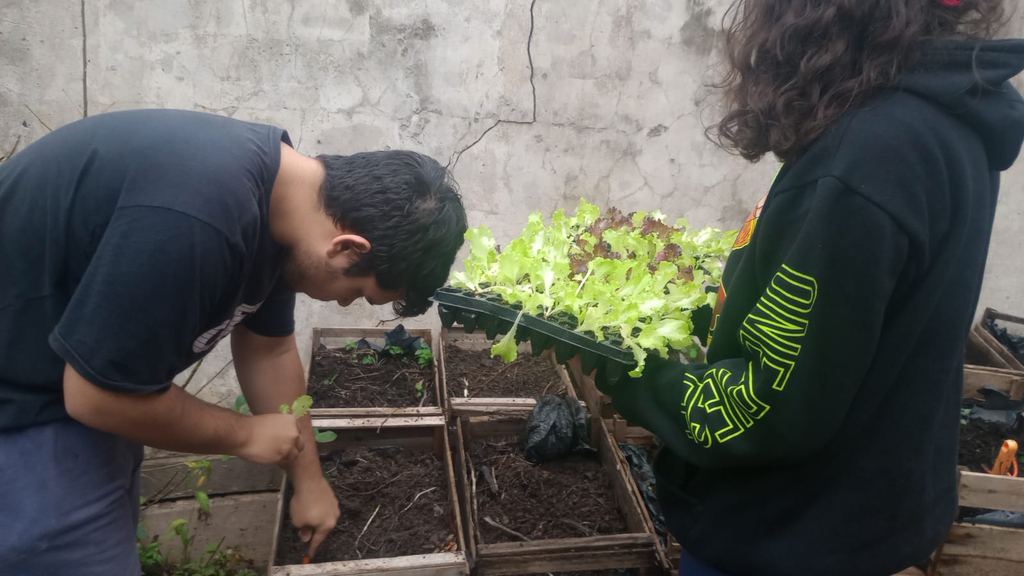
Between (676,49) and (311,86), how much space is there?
213cm

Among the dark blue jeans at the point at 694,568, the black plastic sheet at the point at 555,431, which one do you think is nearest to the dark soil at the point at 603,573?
the black plastic sheet at the point at 555,431

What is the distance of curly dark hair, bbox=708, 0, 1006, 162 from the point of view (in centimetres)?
96

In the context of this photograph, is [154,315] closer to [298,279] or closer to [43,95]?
[298,279]

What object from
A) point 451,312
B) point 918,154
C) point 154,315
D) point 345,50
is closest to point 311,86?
point 345,50

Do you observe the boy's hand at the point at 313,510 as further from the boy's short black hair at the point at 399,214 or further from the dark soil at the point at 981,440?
the dark soil at the point at 981,440

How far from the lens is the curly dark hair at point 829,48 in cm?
96

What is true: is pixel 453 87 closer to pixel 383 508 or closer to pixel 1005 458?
pixel 383 508

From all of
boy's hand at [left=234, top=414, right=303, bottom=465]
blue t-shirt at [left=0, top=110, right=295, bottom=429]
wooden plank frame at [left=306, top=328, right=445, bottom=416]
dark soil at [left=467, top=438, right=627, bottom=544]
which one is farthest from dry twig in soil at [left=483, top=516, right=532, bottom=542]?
blue t-shirt at [left=0, top=110, right=295, bottom=429]

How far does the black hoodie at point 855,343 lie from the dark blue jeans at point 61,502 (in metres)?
1.29

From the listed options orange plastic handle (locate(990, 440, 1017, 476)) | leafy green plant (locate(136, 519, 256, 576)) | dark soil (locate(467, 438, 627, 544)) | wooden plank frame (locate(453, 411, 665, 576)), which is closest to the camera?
wooden plank frame (locate(453, 411, 665, 576))

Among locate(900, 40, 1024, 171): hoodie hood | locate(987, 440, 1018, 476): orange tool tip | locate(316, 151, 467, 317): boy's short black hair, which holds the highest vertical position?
locate(900, 40, 1024, 171): hoodie hood

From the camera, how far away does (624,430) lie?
2725 mm

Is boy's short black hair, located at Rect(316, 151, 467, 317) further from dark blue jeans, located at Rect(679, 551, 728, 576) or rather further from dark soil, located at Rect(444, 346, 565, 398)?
dark soil, located at Rect(444, 346, 565, 398)

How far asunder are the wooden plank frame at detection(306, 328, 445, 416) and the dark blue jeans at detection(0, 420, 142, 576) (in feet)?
3.54
